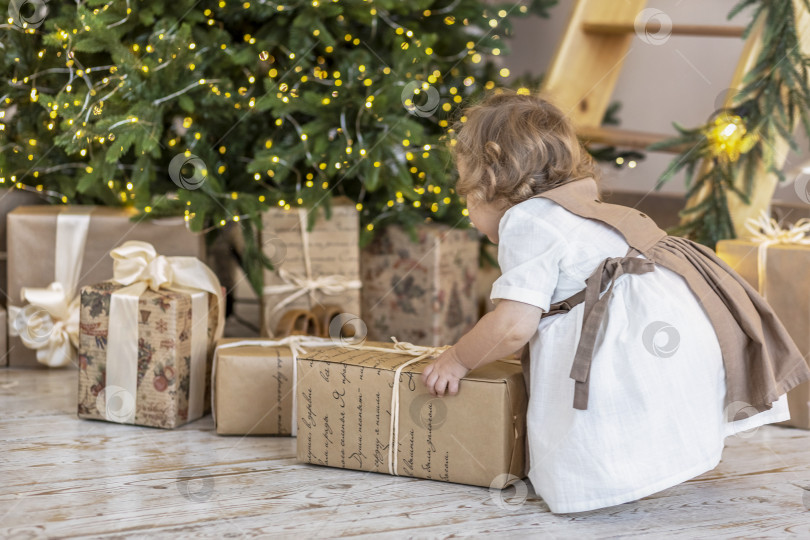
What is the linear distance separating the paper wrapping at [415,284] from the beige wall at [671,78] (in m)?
0.74

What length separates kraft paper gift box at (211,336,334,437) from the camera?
1580 millimetres

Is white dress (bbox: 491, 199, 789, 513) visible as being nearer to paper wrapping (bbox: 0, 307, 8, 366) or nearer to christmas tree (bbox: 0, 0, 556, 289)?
christmas tree (bbox: 0, 0, 556, 289)

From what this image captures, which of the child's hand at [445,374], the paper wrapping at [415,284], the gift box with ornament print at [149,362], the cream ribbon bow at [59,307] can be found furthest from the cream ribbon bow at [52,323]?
the child's hand at [445,374]

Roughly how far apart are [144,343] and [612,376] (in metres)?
0.86

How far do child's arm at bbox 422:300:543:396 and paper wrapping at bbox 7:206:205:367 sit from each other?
88 centimetres

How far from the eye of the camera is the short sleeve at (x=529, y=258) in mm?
1283

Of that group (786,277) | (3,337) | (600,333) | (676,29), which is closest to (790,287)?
(786,277)

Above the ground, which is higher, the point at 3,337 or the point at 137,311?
the point at 137,311

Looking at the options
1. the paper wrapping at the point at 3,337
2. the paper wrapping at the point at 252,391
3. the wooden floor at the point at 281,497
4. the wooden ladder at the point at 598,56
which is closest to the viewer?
the wooden floor at the point at 281,497

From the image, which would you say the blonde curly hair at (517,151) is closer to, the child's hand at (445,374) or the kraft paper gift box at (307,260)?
the child's hand at (445,374)

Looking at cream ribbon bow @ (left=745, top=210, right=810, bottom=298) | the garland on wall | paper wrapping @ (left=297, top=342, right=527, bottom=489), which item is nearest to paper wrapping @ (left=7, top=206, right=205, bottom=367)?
paper wrapping @ (left=297, top=342, right=527, bottom=489)

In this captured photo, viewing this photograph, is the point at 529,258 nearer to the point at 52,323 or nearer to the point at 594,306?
the point at 594,306

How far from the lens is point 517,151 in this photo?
4.49ft

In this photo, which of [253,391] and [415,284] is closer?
[253,391]
